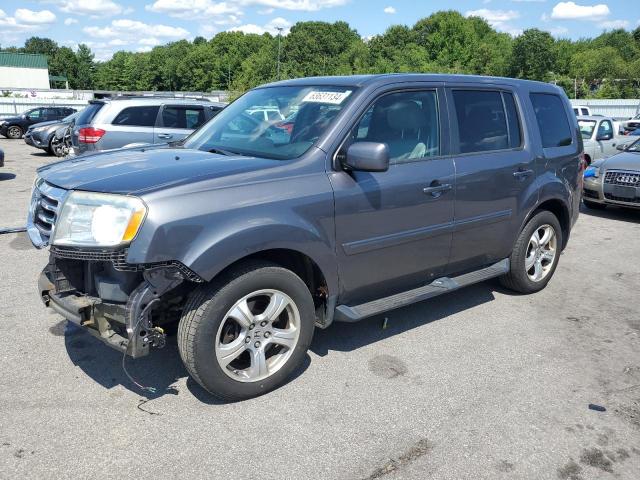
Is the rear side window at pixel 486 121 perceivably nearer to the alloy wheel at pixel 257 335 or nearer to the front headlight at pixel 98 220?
the alloy wheel at pixel 257 335

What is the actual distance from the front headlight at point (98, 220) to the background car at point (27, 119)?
2500cm

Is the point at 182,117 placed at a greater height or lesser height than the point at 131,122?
greater

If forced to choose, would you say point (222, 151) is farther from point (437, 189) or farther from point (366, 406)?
point (366, 406)

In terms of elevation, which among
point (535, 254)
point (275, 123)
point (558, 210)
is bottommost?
point (535, 254)

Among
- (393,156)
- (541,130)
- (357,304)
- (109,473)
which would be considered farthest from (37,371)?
(541,130)

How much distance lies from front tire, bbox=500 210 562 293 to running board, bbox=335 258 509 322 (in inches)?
6.5

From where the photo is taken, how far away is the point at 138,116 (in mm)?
11352

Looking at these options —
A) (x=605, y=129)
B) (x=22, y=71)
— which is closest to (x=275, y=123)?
(x=605, y=129)

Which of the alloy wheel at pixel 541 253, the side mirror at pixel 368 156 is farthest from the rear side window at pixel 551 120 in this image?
the side mirror at pixel 368 156

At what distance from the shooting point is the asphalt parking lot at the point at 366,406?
2.94m

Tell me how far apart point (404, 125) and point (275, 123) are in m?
0.94

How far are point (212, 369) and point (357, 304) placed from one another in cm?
120

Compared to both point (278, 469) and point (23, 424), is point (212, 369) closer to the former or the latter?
point (278, 469)

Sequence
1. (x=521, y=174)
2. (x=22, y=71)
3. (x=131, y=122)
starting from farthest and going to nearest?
1. (x=22, y=71)
2. (x=131, y=122)
3. (x=521, y=174)
